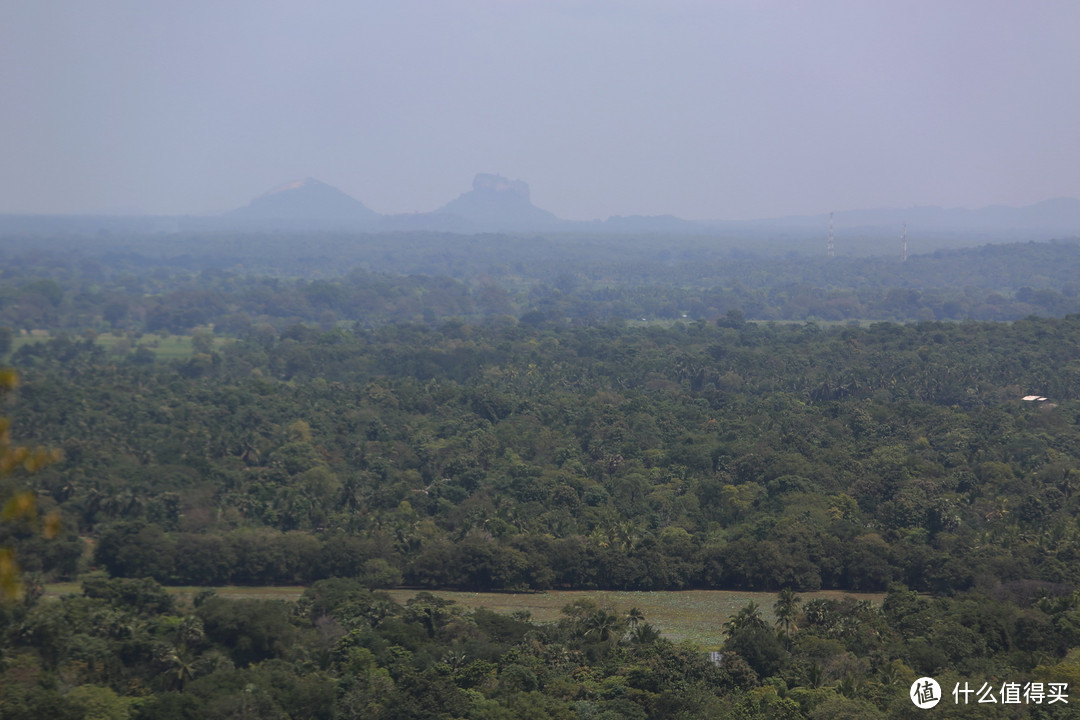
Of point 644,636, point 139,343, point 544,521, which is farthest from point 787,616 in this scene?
point 139,343

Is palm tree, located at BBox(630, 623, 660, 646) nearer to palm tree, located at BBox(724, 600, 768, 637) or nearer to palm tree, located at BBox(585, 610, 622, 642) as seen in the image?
palm tree, located at BBox(585, 610, 622, 642)

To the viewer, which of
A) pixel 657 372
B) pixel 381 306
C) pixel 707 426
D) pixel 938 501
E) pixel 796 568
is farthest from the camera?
pixel 381 306

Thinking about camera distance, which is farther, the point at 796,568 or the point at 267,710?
the point at 796,568

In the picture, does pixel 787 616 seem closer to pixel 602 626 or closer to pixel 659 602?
pixel 602 626

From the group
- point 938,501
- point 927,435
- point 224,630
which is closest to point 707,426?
point 927,435

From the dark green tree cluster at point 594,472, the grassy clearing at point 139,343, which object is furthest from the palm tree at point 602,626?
the grassy clearing at point 139,343

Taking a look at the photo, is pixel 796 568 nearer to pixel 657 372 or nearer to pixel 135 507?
pixel 135 507
